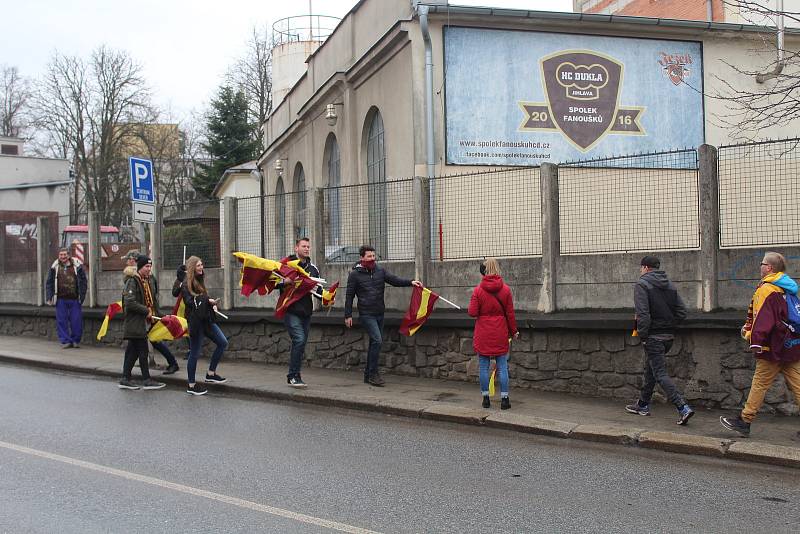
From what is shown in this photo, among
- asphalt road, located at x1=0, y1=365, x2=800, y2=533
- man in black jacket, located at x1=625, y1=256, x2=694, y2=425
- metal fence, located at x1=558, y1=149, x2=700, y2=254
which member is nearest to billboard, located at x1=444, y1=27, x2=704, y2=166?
metal fence, located at x1=558, y1=149, x2=700, y2=254

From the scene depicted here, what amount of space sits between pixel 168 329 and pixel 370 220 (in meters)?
3.43

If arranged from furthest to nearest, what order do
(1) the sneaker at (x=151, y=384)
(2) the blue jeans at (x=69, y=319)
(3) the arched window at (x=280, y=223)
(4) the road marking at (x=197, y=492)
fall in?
(2) the blue jeans at (x=69, y=319) < (3) the arched window at (x=280, y=223) < (1) the sneaker at (x=151, y=384) < (4) the road marking at (x=197, y=492)

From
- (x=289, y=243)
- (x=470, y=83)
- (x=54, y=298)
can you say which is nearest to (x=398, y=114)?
(x=470, y=83)

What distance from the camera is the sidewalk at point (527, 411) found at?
7.52 m

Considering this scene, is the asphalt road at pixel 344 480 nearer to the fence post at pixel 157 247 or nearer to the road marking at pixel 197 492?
the road marking at pixel 197 492

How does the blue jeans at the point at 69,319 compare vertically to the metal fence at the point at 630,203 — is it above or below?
below

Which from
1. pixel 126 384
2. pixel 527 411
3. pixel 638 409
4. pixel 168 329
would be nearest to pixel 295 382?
pixel 168 329

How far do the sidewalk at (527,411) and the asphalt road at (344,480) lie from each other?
0.61 ft

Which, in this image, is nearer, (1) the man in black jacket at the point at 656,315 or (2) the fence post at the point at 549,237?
(1) the man in black jacket at the point at 656,315

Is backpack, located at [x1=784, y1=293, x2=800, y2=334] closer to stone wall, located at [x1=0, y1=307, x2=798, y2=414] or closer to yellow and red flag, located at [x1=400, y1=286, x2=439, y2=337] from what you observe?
stone wall, located at [x1=0, y1=307, x2=798, y2=414]

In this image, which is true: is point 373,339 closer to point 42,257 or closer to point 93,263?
point 93,263

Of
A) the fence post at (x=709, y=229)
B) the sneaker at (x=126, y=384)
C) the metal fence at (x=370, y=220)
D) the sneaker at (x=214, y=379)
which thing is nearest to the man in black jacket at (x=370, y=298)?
the metal fence at (x=370, y=220)

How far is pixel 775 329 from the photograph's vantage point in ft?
24.3

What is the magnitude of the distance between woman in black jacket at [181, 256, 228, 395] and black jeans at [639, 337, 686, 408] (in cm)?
550
